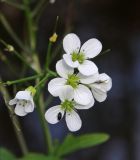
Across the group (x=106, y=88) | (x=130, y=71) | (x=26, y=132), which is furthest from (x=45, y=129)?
(x=130, y=71)

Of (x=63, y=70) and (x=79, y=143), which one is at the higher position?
(x=63, y=70)

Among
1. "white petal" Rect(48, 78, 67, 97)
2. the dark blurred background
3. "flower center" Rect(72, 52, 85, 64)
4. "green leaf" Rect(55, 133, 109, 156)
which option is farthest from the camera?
the dark blurred background

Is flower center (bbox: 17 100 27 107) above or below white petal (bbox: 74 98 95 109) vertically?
above

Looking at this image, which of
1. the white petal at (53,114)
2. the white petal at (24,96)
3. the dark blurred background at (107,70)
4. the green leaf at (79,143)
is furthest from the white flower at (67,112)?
the dark blurred background at (107,70)

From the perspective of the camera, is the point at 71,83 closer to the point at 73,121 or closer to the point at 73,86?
the point at 73,86

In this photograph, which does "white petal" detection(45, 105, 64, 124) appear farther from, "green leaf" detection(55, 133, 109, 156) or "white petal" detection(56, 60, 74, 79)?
"green leaf" detection(55, 133, 109, 156)

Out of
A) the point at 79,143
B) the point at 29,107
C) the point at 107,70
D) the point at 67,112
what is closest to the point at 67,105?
the point at 67,112

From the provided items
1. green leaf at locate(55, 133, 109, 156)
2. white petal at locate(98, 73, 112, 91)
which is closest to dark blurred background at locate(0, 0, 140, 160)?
green leaf at locate(55, 133, 109, 156)

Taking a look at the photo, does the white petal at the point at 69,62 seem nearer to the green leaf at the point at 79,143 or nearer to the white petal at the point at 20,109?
the white petal at the point at 20,109
